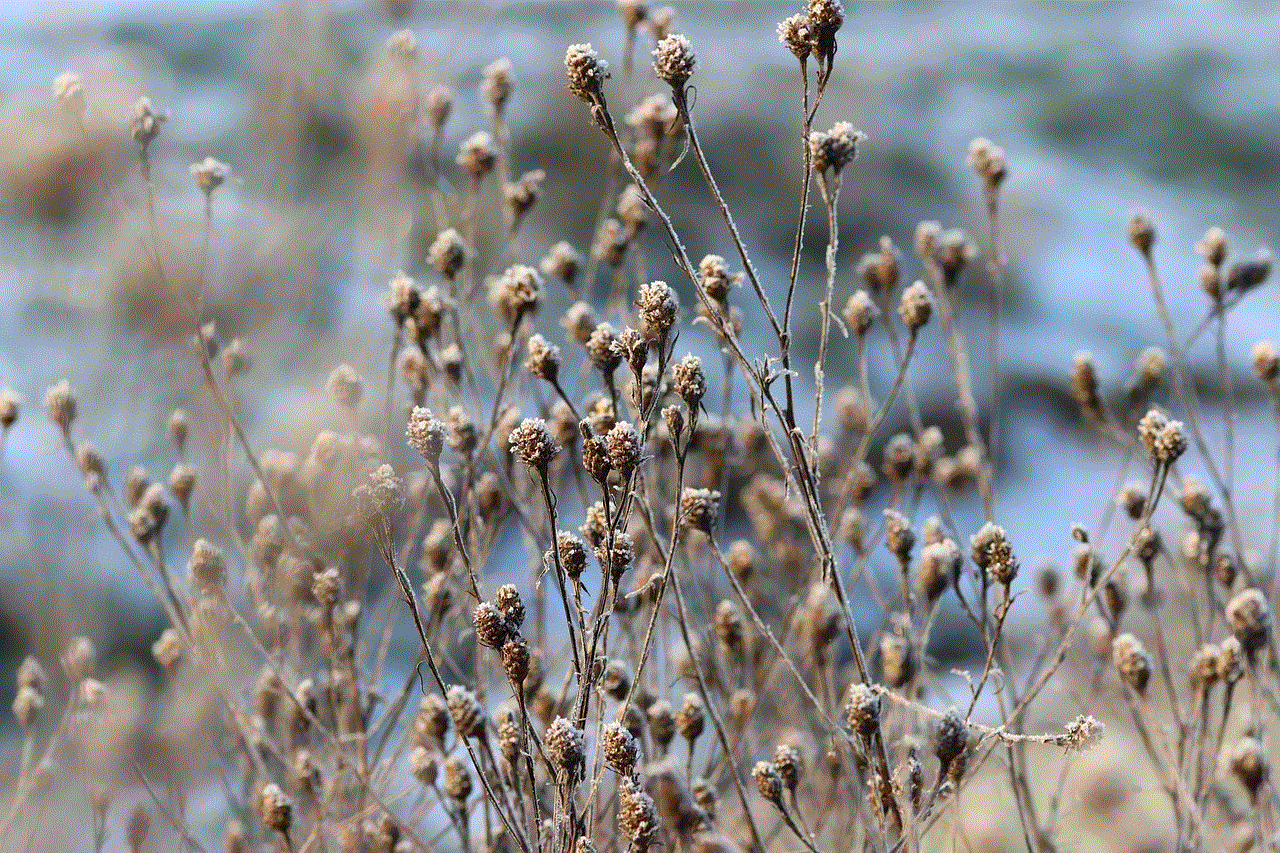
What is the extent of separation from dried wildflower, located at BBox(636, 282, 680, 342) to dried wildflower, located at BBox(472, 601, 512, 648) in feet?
0.56

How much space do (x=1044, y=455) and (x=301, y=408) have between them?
3.75 metres

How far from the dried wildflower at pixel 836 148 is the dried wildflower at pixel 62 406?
1.92 ft

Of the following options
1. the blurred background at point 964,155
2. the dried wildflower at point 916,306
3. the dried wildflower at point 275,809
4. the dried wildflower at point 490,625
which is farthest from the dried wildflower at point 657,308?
the blurred background at point 964,155

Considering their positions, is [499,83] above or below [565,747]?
above

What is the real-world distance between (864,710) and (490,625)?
206 millimetres

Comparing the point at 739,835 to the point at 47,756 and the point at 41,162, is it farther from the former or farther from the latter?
the point at 41,162

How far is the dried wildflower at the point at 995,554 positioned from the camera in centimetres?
71

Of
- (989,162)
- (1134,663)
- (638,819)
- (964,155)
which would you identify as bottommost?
(638,819)

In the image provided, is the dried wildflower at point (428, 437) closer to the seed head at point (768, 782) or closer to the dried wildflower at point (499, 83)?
the seed head at point (768, 782)

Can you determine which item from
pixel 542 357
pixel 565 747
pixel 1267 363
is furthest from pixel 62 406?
pixel 1267 363

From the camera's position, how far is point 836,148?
27.8 inches

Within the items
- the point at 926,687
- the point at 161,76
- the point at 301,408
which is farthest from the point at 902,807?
the point at 161,76

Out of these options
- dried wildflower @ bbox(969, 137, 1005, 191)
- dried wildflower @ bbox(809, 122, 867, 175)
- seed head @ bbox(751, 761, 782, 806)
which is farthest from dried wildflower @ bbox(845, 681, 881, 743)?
dried wildflower @ bbox(969, 137, 1005, 191)

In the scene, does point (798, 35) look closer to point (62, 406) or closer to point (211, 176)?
point (211, 176)
